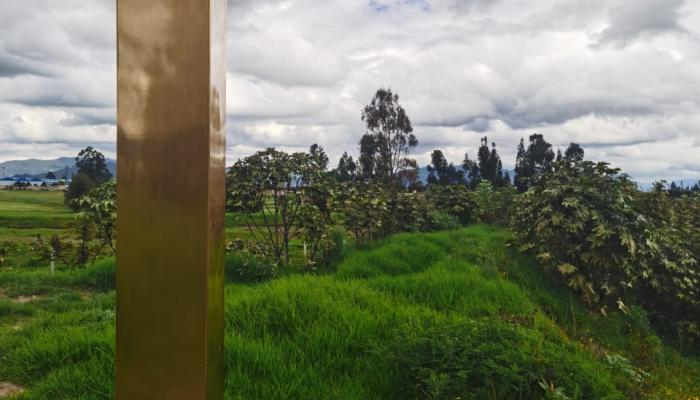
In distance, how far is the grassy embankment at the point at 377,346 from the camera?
264 centimetres

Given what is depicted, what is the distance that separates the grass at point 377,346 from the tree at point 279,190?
1736mm

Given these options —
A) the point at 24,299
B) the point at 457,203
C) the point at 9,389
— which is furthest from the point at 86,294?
the point at 457,203

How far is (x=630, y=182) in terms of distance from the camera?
746 centimetres

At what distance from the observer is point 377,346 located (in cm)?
310

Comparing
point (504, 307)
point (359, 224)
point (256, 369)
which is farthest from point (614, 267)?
point (256, 369)

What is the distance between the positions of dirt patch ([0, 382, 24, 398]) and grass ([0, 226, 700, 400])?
0.14ft

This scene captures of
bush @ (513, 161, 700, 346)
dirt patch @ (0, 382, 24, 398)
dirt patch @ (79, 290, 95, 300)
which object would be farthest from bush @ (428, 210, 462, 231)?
dirt patch @ (0, 382, 24, 398)

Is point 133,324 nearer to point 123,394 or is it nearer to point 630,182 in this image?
point 123,394

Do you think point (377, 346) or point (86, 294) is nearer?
point (377, 346)

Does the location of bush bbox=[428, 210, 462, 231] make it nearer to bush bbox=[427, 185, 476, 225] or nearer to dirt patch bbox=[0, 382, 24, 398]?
bush bbox=[427, 185, 476, 225]

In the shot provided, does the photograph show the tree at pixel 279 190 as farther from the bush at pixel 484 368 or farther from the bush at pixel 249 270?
the bush at pixel 484 368

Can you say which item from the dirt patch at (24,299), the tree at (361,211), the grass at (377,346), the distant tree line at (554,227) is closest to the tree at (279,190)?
the distant tree line at (554,227)

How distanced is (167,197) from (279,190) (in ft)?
20.4

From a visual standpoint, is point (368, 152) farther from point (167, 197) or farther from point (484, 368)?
point (167, 197)
